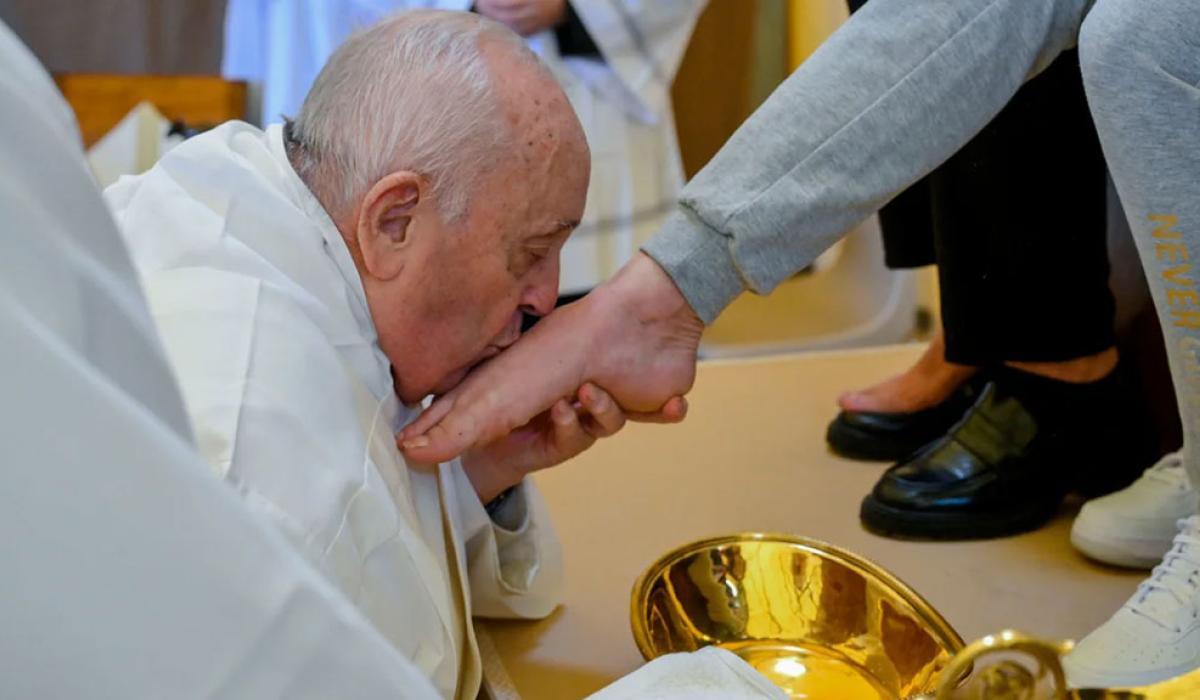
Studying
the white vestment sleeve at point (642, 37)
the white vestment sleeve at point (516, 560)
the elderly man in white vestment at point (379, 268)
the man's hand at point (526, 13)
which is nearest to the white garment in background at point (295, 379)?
the elderly man in white vestment at point (379, 268)

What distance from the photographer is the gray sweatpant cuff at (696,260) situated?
3.64 ft

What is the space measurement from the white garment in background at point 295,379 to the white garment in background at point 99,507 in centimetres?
17

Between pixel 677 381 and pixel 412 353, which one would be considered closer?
pixel 412 353

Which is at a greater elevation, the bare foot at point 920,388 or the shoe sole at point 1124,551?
the shoe sole at point 1124,551

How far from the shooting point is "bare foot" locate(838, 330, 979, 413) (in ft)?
5.34

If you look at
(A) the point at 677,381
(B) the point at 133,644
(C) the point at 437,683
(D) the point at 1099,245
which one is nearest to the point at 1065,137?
(D) the point at 1099,245

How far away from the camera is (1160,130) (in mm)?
1000

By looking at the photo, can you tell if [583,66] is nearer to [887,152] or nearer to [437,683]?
[887,152]

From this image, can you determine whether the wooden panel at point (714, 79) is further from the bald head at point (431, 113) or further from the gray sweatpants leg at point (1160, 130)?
the bald head at point (431, 113)

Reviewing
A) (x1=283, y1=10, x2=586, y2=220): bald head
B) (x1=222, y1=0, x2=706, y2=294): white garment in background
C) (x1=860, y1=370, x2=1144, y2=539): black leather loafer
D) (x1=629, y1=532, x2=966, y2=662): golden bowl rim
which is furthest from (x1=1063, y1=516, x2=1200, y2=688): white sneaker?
(x1=222, y1=0, x2=706, y2=294): white garment in background

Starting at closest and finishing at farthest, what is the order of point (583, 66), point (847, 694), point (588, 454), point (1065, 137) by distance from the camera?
1. point (847, 694)
2. point (1065, 137)
3. point (588, 454)
4. point (583, 66)

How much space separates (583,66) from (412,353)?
1245 mm

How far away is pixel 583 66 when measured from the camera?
2.10m

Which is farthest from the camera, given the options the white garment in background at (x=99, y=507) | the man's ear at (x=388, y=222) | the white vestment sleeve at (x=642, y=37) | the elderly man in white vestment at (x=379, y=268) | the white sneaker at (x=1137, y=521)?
the white vestment sleeve at (x=642, y=37)
